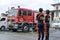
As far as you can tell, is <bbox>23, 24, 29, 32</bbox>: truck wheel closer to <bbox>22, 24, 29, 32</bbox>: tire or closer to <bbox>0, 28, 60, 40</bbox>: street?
<bbox>22, 24, 29, 32</bbox>: tire

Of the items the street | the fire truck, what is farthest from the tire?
the street

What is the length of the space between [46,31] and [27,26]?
13282mm

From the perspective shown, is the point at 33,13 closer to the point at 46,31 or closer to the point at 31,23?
the point at 31,23

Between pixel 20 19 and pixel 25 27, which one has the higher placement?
pixel 20 19

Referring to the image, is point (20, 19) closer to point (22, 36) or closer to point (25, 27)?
point (25, 27)

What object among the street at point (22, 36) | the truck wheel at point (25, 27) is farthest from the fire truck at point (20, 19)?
the street at point (22, 36)

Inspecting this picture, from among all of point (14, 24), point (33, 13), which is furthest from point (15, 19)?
point (33, 13)

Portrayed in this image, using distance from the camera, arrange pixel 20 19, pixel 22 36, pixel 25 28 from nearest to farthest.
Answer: pixel 22 36 → pixel 20 19 → pixel 25 28

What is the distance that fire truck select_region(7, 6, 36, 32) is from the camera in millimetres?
25422

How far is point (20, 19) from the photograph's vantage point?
25469 millimetres

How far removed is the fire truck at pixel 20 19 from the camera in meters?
25.4

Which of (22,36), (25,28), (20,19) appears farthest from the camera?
(25,28)

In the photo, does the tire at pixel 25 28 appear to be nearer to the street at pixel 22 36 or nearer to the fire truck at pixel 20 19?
the fire truck at pixel 20 19

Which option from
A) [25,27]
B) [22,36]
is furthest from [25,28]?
[22,36]
